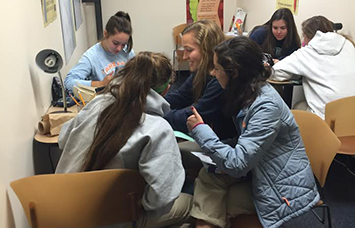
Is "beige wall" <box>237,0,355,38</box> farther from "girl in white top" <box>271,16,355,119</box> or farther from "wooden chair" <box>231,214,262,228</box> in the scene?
"wooden chair" <box>231,214,262,228</box>

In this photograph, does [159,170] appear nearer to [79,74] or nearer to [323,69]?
[79,74]

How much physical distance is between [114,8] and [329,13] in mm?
2731

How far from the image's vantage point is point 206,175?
1.46 metres

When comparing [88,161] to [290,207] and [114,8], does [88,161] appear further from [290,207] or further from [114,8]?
[114,8]

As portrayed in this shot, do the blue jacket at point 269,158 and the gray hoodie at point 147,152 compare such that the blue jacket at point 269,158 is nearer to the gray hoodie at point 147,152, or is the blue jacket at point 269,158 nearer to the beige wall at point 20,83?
the gray hoodie at point 147,152

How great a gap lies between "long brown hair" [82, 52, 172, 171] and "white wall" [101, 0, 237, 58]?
11.5ft

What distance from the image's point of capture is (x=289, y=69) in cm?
255

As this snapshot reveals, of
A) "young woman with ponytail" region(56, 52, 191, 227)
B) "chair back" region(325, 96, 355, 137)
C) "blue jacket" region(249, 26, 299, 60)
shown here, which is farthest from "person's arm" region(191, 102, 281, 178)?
"blue jacket" region(249, 26, 299, 60)

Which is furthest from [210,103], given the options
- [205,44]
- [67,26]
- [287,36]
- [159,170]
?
[287,36]

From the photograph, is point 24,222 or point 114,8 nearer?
point 24,222

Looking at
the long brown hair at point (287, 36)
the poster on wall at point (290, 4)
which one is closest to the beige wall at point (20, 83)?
the long brown hair at point (287, 36)

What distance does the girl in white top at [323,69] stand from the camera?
2.34m

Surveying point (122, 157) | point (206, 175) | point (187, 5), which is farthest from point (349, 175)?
point (187, 5)

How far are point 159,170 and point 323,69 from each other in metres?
1.78
